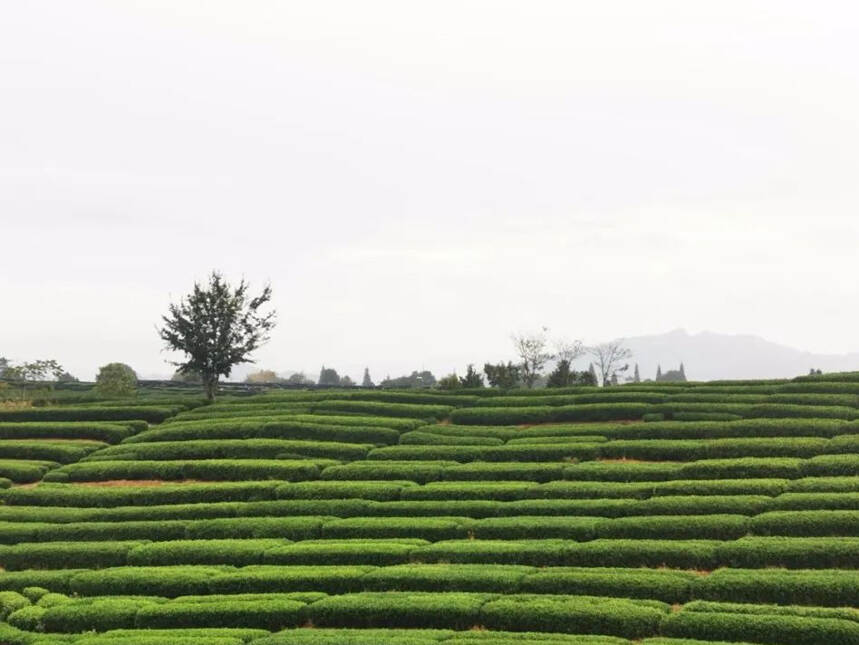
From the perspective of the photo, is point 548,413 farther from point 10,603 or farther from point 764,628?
point 10,603

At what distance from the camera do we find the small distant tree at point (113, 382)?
57.4 m

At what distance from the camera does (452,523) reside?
83.1ft

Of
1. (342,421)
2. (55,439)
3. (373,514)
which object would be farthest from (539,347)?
(373,514)

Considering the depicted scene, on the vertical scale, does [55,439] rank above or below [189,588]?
above

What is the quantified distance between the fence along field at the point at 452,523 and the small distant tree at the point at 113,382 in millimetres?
14455

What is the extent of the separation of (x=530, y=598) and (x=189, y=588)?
8.64m

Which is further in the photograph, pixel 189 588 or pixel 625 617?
pixel 189 588

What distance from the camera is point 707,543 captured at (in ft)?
73.3

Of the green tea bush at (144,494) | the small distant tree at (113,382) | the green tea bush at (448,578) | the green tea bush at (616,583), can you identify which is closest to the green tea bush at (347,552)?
the green tea bush at (448,578)

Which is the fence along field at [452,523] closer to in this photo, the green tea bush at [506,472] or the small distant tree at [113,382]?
the green tea bush at [506,472]

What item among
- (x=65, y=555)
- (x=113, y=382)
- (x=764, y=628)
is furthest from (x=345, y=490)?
(x=113, y=382)

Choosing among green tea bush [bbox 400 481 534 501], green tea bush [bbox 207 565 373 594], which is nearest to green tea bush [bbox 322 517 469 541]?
green tea bush [bbox 400 481 534 501]

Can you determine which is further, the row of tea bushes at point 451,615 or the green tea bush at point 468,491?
the green tea bush at point 468,491

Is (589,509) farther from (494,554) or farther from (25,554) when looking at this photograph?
(25,554)
